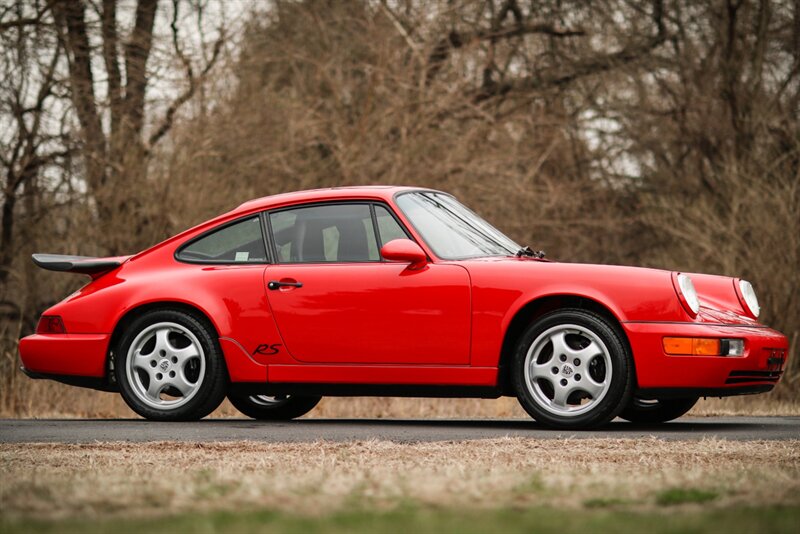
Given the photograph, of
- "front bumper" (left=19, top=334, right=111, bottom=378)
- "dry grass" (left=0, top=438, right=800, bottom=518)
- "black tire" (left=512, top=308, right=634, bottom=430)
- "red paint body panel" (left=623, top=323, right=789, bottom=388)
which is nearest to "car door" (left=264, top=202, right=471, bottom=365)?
"black tire" (left=512, top=308, right=634, bottom=430)

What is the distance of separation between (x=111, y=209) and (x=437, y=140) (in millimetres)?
4719

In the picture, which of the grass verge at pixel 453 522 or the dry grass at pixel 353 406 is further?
the dry grass at pixel 353 406

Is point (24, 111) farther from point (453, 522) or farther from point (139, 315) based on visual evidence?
point (453, 522)

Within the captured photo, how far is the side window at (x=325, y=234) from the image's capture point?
8539 millimetres

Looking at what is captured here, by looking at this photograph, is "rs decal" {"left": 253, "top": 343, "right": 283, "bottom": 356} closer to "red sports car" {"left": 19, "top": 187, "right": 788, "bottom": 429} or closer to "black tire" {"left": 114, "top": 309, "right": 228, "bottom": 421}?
"red sports car" {"left": 19, "top": 187, "right": 788, "bottom": 429}

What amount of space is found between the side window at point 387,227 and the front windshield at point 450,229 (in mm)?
93

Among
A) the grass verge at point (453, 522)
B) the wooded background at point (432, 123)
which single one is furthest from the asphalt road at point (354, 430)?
the wooded background at point (432, 123)

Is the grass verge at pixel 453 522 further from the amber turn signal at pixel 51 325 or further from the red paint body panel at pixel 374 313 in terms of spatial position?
the amber turn signal at pixel 51 325

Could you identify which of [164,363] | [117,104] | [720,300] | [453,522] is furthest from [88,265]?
[117,104]

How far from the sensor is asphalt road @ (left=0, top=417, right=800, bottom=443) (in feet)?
25.0

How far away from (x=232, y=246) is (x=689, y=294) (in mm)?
3026

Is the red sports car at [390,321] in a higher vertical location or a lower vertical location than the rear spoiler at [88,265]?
lower

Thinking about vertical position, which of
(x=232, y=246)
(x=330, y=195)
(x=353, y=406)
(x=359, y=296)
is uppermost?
(x=330, y=195)

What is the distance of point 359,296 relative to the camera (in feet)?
27.3
